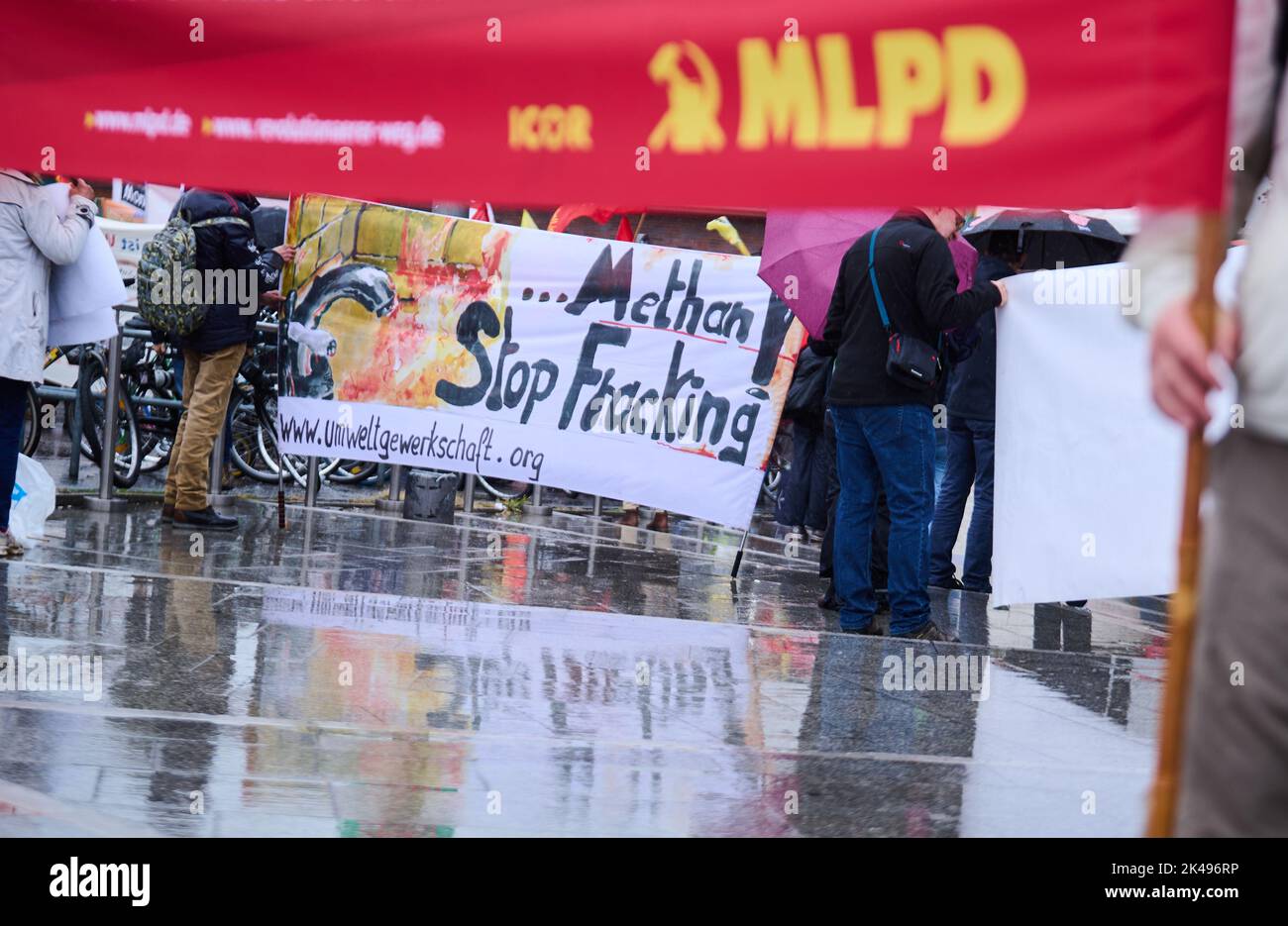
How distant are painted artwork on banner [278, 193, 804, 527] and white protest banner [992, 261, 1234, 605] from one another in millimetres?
2299

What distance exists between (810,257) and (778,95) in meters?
6.02

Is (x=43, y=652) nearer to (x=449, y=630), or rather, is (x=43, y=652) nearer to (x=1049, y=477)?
(x=449, y=630)

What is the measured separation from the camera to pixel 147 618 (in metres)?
6.39

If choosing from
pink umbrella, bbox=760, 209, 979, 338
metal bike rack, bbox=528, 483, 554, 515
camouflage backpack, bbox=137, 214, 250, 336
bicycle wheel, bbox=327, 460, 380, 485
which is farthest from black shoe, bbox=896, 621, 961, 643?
bicycle wheel, bbox=327, 460, 380, 485

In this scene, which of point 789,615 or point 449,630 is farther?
point 789,615

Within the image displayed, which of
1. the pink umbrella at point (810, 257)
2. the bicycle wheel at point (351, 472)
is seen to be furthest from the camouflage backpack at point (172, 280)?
the bicycle wheel at point (351, 472)

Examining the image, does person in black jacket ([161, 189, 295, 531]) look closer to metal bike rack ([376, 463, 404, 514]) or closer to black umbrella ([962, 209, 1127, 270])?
metal bike rack ([376, 463, 404, 514])

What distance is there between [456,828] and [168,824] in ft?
2.29

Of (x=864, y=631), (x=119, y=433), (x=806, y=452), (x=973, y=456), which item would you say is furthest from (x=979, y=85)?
(x=119, y=433)

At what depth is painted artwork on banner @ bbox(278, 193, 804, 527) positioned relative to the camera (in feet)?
32.1

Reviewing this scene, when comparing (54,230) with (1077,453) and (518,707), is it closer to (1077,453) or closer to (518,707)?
(518,707)

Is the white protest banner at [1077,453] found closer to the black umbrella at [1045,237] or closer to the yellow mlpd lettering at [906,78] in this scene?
the black umbrella at [1045,237]

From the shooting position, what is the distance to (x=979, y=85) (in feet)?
8.30
